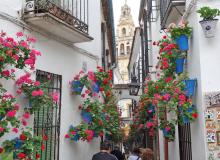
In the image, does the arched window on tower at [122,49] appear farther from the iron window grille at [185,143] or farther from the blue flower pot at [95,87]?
the blue flower pot at [95,87]

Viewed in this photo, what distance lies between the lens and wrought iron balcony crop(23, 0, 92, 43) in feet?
18.4

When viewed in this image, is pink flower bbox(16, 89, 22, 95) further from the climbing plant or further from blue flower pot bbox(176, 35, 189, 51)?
blue flower pot bbox(176, 35, 189, 51)

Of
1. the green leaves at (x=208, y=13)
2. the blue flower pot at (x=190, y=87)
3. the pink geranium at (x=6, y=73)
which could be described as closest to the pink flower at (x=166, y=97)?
the blue flower pot at (x=190, y=87)

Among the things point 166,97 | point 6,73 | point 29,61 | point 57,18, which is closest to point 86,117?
point 166,97

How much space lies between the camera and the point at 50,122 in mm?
6461

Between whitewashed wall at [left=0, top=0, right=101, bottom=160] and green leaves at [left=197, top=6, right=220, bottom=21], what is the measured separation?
2861 millimetres

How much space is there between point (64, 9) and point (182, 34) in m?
2.35

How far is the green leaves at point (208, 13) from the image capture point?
5398 millimetres

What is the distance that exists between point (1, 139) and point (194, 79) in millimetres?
3376

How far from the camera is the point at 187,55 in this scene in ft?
21.6

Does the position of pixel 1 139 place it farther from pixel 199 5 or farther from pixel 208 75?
pixel 199 5

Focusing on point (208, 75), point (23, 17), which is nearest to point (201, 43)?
point (208, 75)

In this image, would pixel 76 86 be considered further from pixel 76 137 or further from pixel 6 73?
pixel 6 73

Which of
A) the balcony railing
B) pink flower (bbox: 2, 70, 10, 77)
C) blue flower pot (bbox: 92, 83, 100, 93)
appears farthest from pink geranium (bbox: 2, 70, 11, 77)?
blue flower pot (bbox: 92, 83, 100, 93)
